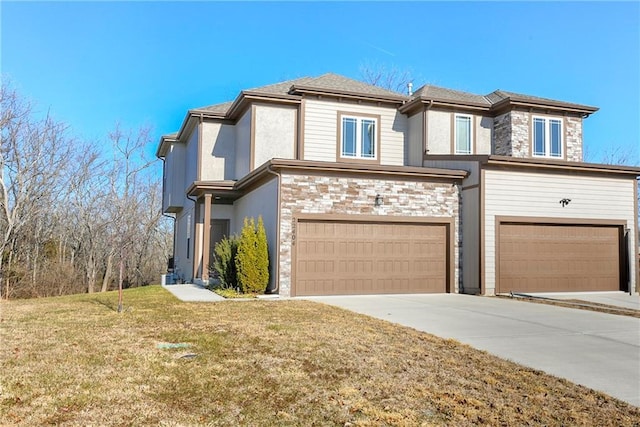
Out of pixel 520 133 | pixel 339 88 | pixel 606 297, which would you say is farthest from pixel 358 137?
pixel 606 297

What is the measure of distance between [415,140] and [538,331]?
1044 cm

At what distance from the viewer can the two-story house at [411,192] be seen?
1376 centimetres

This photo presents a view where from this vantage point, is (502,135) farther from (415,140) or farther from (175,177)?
(175,177)

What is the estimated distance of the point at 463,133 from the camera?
18.1m

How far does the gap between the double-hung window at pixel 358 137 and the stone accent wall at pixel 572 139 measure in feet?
23.1

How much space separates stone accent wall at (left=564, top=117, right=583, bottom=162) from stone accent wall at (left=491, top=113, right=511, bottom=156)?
2.40 m

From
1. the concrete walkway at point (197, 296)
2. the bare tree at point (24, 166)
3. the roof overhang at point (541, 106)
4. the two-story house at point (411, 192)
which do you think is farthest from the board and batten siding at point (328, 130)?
the bare tree at point (24, 166)

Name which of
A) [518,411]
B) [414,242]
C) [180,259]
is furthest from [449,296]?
[180,259]

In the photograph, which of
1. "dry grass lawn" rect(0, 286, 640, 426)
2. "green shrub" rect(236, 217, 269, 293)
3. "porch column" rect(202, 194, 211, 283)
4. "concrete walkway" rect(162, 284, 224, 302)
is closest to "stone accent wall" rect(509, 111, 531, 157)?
"green shrub" rect(236, 217, 269, 293)

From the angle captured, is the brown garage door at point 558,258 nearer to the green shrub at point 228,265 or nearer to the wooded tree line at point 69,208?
the green shrub at point 228,265

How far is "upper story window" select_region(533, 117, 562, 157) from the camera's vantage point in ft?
59.0

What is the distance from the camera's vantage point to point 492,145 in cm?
1845

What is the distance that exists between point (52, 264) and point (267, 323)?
778 inches

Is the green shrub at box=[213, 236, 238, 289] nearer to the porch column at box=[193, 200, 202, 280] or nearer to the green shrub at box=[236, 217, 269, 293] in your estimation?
the green shrub at box=[236, 217, 269, 293]
